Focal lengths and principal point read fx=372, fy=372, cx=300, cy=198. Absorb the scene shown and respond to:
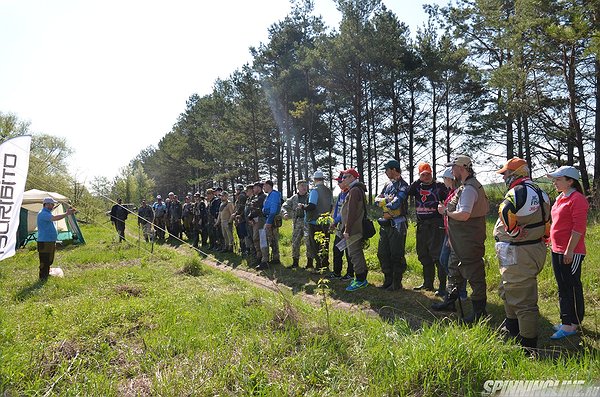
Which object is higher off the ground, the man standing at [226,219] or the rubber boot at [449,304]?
the man standing at [226,219]

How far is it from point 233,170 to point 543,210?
3017 centimetres

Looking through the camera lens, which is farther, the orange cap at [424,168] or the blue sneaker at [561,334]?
the orange cap at [424,168]

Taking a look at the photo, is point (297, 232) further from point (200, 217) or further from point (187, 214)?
point (187, 214)

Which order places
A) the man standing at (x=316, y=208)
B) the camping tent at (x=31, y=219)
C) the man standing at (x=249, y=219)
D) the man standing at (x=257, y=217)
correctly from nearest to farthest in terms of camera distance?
the man standing at (x=316, y=208), the man standing at (x=257, y=217), the man standing at (x=249, y=219), the camping tent at (x=31, y=219)

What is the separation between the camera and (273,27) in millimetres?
25125

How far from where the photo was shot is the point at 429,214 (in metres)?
5.66

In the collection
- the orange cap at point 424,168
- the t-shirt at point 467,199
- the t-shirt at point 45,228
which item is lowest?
the t-shirt at point 45,228

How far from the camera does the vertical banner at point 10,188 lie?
4.86 metres

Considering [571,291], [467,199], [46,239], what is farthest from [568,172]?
[46,239]

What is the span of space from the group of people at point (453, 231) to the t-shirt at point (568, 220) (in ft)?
0.03

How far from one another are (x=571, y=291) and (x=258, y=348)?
3322 mm

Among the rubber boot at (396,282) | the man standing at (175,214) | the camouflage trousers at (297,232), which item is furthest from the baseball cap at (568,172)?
the man standing at (175,214)

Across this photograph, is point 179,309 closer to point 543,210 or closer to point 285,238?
point 543,210

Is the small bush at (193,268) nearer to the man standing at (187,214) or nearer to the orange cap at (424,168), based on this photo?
the orange cap at (424,168)
